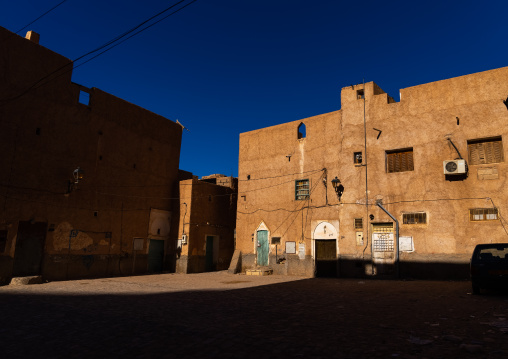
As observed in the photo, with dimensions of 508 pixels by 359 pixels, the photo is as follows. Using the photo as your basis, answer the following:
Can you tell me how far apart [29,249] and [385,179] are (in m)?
16.6

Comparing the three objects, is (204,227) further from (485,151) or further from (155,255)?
(485,151)

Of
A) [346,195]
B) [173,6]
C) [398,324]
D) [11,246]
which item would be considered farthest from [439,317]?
[11,246]

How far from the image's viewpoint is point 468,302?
846cm

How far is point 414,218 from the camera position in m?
16.1

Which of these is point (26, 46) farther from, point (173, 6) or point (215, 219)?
point (215, 219)

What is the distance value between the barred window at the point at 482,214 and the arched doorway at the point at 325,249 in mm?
6094

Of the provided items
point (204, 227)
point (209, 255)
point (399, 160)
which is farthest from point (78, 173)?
point (399, 160)

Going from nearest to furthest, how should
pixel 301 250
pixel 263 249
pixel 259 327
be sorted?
pixel 259 327 < pixel 301 250 < pixel 263 249

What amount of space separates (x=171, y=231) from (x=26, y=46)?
40.9 ft

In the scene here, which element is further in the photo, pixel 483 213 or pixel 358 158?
pixel 358 158

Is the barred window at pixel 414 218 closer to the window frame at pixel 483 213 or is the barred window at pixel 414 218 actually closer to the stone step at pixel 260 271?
the window frame at pixel 483 213

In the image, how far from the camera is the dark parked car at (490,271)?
9.20 meters

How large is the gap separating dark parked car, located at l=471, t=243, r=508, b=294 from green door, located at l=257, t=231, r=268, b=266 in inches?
478

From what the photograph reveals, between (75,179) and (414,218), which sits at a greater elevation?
(75,179)
